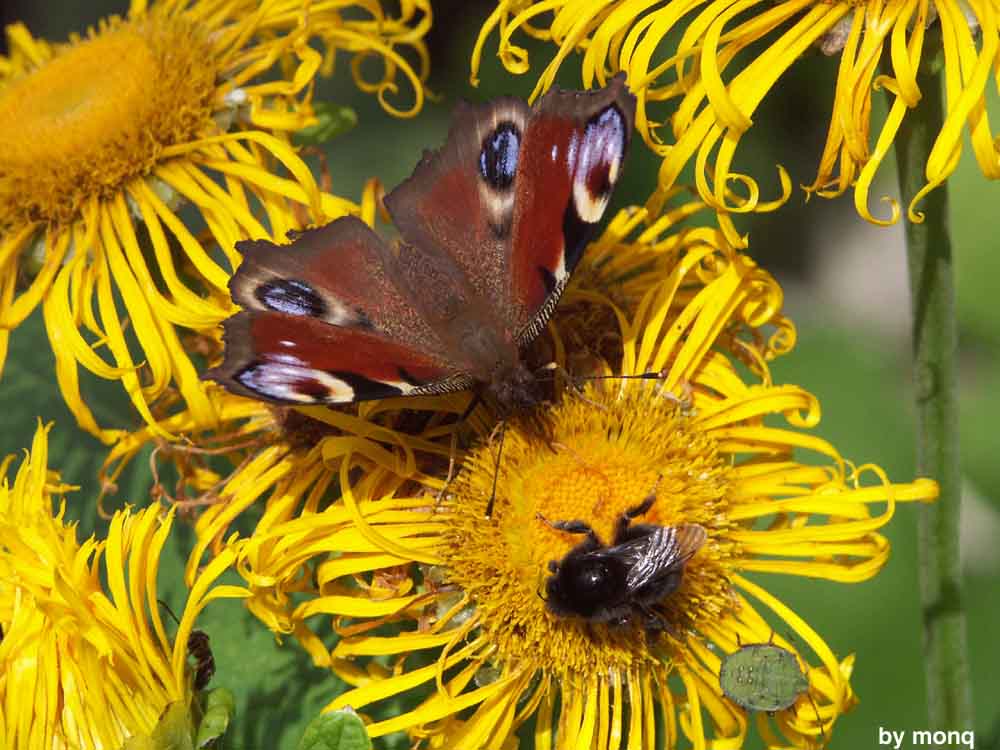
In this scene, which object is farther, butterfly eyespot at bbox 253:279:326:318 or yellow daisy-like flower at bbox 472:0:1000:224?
butterfly eyespot at bbox 253:279:326:318

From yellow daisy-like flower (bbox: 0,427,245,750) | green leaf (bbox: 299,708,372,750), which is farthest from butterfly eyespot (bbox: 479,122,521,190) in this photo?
green leaf (bbox: 299,708,372,750)

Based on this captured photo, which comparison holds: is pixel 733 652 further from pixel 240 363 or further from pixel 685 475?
pixel 240 363

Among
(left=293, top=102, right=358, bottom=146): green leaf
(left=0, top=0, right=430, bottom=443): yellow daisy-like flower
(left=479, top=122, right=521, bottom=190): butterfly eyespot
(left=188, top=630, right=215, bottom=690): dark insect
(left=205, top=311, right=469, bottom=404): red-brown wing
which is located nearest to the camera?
(left=205, top=311, right=469, bottom=404): red-brown wing

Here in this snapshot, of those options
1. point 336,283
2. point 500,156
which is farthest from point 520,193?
point 336,283

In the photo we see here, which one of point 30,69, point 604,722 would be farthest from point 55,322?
point 604,722

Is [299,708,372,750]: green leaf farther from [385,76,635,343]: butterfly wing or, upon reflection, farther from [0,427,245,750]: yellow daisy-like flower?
[385,76,635,343]: butterfly wing
